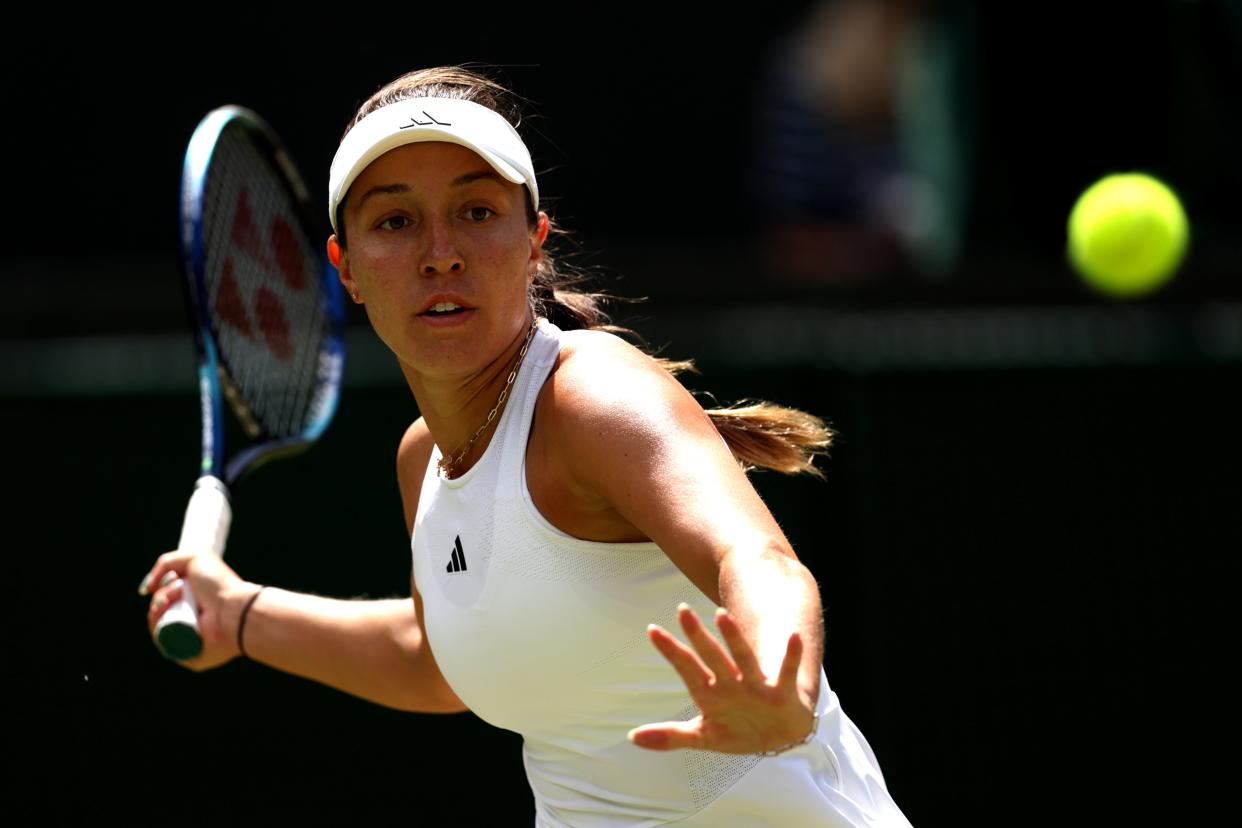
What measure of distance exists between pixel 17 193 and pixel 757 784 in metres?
4.39

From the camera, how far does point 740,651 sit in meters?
1.90

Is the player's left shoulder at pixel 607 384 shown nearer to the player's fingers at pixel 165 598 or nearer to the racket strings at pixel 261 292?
the player's fingers at pixel 165 598

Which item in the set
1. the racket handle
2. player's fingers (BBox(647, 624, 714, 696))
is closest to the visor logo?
player's fingers (BBox(647, 624, 714, 696))

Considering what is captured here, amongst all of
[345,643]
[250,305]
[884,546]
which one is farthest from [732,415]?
[884,546]

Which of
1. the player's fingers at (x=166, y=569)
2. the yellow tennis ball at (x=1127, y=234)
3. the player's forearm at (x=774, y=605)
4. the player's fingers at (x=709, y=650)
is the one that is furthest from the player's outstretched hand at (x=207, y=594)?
the yellow tennis ball at (x=1127, y=234)

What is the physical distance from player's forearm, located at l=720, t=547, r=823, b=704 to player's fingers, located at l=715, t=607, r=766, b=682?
1 centimetres

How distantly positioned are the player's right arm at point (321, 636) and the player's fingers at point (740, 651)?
1262 mm

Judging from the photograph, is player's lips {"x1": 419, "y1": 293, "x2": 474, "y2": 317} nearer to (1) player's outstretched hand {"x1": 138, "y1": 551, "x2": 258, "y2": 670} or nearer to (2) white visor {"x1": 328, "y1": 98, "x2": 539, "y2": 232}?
(2) white visor {"x1": 328, "y1": 98, "x2": 539, "y2": 232}

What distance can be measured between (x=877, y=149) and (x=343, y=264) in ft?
10.3

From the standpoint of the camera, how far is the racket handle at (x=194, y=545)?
120 inches

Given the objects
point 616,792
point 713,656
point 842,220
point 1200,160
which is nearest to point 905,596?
point 842,220

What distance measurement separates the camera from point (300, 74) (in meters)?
6.12

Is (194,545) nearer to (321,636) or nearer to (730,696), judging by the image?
(321,636)

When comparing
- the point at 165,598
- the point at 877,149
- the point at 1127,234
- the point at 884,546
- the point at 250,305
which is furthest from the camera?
the point at 877,149
